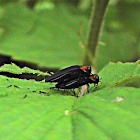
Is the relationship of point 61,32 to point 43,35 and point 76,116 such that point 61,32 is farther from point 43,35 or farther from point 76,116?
→ point 76,116

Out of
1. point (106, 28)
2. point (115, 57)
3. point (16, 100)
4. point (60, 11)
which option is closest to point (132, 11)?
point (106, 28)

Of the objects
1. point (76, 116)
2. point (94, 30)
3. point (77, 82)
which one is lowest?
point (76, 116)

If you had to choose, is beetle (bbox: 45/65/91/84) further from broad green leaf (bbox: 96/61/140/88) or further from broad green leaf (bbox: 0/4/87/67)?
broad green leaf (bbox: 0/4/87/67)

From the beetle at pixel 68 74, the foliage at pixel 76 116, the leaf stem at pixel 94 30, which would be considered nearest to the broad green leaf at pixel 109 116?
the foliage at pixel 76 116

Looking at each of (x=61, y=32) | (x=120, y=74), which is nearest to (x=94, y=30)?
(x=120, y=74)

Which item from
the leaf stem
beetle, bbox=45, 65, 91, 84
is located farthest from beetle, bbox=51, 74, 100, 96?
the leaf stem

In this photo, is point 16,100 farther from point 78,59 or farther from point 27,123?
point 78,59

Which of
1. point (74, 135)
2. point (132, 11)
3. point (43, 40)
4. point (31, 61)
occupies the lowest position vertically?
point (74, 135)

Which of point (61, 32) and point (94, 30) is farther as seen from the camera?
point (61, 32)
